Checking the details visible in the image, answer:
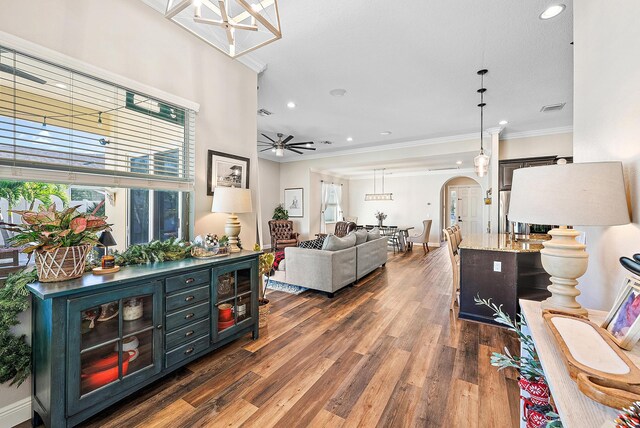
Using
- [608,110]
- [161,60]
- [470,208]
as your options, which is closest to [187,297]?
[161,60]

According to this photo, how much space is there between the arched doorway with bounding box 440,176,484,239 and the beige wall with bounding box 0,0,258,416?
837cm

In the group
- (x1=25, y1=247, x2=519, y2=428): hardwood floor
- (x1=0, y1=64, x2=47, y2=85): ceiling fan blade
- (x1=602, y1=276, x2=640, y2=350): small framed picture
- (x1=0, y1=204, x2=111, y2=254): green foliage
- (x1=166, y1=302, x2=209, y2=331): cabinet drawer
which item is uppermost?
(x1=0, y1=64, x2=47, y2=85): ceiling fan blade

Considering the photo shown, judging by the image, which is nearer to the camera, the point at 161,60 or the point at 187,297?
the point at 187,297

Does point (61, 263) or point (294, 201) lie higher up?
point (294, 201)

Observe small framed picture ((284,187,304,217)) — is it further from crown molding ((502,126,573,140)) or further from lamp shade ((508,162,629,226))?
lamp shade ((508,162,629,226))

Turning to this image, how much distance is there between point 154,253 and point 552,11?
3.91m

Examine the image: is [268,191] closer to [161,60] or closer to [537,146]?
[161,60]

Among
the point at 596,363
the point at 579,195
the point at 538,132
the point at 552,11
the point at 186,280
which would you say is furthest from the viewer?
the point at 538,132

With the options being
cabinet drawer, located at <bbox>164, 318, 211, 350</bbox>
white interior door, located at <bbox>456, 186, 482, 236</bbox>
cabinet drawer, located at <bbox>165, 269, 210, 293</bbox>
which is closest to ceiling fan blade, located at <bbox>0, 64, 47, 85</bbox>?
cabinet drawer, located at <bbox>165, 269, 210, 293</bbox>

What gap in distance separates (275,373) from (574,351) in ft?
6.31

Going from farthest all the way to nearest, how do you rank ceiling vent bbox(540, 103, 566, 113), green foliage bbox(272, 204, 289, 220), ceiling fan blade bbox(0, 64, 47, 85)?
green foliage bbox(272, 204, 289, 220)
ceiling vent bbox(540, 103, 566, 113)
ceiling fan blade bbox(0, 64, 47, 85)

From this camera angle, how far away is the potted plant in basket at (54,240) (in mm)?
1519

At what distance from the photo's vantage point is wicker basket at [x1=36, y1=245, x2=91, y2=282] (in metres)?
1.52

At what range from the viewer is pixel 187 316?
2025 mm
